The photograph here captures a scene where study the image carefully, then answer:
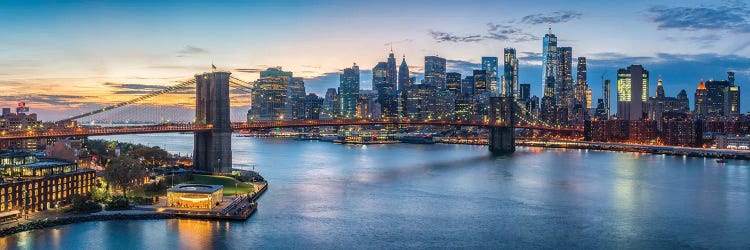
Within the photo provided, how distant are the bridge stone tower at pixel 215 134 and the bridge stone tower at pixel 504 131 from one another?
31.1 meters

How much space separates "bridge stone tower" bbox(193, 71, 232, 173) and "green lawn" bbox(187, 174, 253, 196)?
1.17 meters

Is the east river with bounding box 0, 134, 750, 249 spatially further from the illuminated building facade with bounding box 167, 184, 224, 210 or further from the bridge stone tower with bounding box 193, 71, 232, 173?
the bridge stone tower with bounding box 193, 71, 232, 173

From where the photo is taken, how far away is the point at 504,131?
55781 millimetres

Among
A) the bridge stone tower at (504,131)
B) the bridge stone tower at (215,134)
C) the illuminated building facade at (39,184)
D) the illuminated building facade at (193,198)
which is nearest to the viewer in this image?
the illuminated building facade at (39,184)

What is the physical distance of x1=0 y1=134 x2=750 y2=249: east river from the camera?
53.3ft

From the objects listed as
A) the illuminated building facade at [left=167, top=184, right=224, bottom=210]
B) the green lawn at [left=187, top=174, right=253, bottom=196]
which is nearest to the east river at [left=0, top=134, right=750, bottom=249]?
the green lawn at [left=187, top=174, right=253, bottom=196]

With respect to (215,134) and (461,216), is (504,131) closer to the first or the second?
(215,134)

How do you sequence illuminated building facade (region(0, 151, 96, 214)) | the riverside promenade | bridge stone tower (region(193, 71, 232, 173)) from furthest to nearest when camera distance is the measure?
bridge stone tower (region(193, 71, 232, 173)) → illuminated building facade (region(0, 151, 96, 214)) → the riverside promenade

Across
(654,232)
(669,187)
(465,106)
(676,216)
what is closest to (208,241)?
(654,232)

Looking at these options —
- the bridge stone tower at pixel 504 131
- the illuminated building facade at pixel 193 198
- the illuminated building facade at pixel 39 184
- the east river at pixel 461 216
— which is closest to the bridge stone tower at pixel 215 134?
the east river at pixel 461 216

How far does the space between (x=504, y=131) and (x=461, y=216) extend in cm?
3689

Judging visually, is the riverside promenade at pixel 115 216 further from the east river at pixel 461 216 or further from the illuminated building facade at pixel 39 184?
the illuminated building facade at pixel 39 184

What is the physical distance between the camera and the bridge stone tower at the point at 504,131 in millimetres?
55000

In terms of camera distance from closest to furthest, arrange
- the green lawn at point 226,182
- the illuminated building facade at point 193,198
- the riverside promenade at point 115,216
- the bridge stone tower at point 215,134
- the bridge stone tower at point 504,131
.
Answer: the riverside promenade at point 115,216
the illuminated building facade at point 193,198
the green lawn at point 226,182
the bridge stone tower at point 215,134
the bridge stone tower at point 504,131
